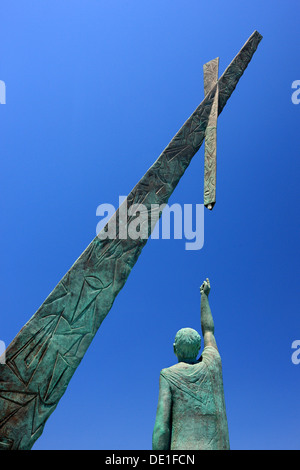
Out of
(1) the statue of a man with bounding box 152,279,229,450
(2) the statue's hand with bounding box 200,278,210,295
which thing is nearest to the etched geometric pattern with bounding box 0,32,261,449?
(2) the statue's hand with bounding box 200,278,210,295

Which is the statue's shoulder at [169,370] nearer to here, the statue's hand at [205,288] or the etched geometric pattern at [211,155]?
the statue's hand at [205,288]

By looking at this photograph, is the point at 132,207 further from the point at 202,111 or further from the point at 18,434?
the point at 18,434

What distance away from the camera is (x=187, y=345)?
3.65 meters


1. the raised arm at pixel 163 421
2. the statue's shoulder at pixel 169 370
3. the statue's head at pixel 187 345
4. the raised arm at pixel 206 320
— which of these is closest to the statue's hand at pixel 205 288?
the raised arm at pixel 206 320

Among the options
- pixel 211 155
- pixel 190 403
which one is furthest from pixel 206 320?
pixel 211 155

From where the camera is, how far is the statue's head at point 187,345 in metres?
3.65

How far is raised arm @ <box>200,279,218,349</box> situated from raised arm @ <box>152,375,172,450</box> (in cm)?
75

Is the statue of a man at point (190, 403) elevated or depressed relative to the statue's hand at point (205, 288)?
depressed

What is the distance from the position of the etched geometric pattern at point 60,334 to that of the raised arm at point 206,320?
832 millimetres

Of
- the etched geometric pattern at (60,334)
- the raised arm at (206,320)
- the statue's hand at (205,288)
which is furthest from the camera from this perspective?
the statue's hand at (205,288)

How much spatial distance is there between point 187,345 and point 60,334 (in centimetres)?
123

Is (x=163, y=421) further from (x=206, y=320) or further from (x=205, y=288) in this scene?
(x=205, y=288)

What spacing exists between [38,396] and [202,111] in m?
4.25
